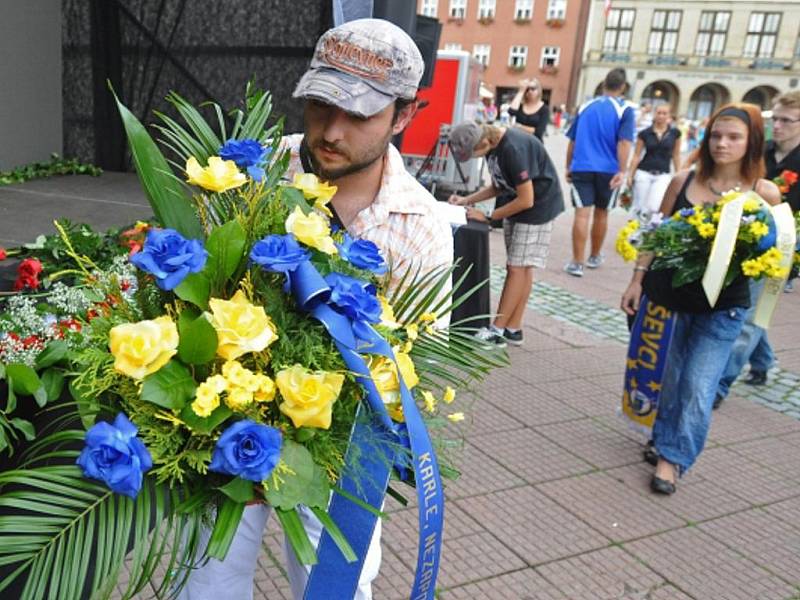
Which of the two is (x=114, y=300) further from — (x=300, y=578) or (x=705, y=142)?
(x=705, y=142)

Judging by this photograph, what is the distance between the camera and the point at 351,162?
190 cm

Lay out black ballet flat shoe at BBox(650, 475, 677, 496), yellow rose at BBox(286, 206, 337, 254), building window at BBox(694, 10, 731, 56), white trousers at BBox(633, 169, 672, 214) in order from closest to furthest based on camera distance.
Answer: yellow rose at BBox(286, 206, 337, 254) → black ballet flat shoe at BBox(650, 475, 677, 496) → white trousers at BBox(633, 169, 672, 214) → building window at BBox(694, 10, 731, 56)

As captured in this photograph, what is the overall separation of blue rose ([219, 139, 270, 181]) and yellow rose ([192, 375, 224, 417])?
0.52 metres

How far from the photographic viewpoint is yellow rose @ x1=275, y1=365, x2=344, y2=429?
1271 mm

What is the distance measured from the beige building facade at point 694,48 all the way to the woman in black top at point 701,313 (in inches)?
2253

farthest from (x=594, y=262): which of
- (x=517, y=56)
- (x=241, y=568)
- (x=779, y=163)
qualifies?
(x=517, y=56)

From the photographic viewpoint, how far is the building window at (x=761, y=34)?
5806cm

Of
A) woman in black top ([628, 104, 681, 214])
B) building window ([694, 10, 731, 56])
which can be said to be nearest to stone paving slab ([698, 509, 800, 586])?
woman in black top ([628, 104, 681, 214])

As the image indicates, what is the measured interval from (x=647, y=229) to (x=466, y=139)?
1756mm

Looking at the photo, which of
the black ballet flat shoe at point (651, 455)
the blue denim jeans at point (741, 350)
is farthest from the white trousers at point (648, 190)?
the black ballet flat shoe at point (651, 455)

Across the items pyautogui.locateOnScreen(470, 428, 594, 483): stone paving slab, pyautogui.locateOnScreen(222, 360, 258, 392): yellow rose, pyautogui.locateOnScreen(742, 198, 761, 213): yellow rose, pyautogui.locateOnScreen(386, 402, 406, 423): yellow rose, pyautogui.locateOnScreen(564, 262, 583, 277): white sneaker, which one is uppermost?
pyautogui.locateOnScreen(742, 198, 761, 213): yellow rose

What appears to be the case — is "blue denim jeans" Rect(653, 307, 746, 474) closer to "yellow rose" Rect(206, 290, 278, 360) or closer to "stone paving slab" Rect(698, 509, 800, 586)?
"stone paving slab" Rect(698, 509, 800, 586)

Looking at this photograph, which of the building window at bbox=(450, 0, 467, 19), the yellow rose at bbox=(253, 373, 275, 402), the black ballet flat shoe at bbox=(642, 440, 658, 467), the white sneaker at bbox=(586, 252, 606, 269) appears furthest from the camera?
the building window at bbox=(450, 0, 467, 19)

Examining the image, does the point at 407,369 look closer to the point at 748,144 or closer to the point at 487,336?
the point at 487,336
